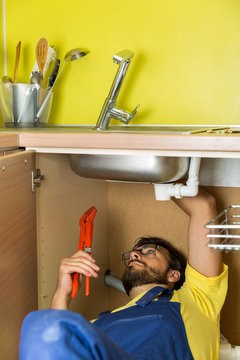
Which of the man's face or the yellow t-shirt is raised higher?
the man's face

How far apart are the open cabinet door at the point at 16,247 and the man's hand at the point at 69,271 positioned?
7cm

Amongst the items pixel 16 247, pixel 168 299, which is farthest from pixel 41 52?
pixel 168 299

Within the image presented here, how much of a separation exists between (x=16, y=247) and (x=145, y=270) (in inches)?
21.9

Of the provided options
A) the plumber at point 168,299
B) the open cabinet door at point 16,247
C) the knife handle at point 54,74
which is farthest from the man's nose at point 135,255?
the knife handle at point 54,74

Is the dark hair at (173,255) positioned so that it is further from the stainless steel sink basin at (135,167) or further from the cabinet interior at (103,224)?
the stainless steel sink basin at (135,167)

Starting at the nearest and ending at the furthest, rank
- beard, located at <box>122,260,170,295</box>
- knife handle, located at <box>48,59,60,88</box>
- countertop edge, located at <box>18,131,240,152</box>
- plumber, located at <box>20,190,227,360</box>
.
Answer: countertop edge, located at <box>18,131,240,152</box> → plumber, located at <box>20,190,227,360</box> → beard, located at <box>122,260,170,295</box> → knife handle, located at <box>48,59,60,88</box>

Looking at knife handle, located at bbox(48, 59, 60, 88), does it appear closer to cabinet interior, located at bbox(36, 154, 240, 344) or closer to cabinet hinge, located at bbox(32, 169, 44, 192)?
cabinet interior, located at bbox(36, 154, 240, 344)

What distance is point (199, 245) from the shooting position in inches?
54.7

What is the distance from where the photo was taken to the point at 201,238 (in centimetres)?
139

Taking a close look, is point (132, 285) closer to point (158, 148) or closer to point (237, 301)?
point (237, 301)

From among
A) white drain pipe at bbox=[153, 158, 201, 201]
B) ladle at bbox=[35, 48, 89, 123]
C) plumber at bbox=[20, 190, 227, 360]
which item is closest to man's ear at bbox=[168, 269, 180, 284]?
plumber at bbox=[20, 190, 227, 360]

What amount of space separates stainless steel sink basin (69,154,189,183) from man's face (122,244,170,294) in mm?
387

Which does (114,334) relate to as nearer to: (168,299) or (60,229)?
(168,299)

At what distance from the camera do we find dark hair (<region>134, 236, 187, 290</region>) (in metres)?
1.60
